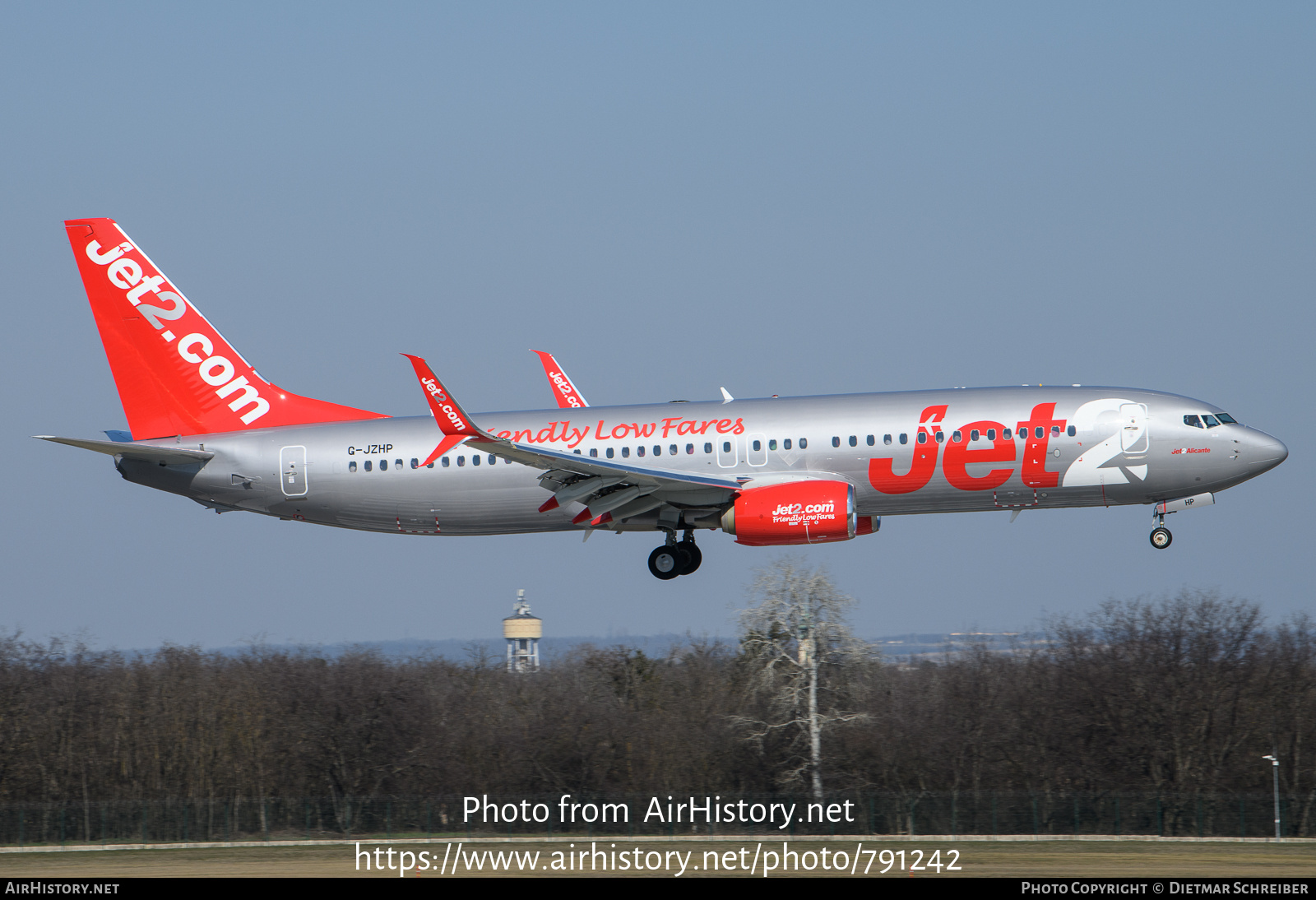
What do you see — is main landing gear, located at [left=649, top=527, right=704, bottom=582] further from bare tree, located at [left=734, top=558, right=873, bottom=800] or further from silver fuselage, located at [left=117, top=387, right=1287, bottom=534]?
bare tree, located at [left=734, top=558, right=873, bottom=800]

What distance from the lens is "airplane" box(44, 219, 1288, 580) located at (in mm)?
34969

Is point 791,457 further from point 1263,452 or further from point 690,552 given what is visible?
point 1263,452

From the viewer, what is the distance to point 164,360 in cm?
4134

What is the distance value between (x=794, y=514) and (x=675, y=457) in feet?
12.5

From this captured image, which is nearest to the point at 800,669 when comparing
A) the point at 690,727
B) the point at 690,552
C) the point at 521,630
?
Result: the point at 690,727

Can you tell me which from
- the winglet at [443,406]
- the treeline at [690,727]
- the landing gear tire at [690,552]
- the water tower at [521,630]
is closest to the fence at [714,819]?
the treeline at [690,727]

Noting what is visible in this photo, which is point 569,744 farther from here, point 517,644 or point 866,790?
point 517,644

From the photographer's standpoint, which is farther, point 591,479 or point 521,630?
point 521,630

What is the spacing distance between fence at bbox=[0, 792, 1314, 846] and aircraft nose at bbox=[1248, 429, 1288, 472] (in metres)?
21.9

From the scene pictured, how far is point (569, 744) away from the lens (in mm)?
74375

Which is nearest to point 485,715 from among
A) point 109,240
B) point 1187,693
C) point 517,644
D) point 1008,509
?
point 1187,693

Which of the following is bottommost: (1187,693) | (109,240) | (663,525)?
(1187,693)

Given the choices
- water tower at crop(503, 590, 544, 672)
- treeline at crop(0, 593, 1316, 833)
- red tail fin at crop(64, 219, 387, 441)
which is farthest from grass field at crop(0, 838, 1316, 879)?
water tower at crop(503, 590, 544, 672)

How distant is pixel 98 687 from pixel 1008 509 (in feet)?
210
